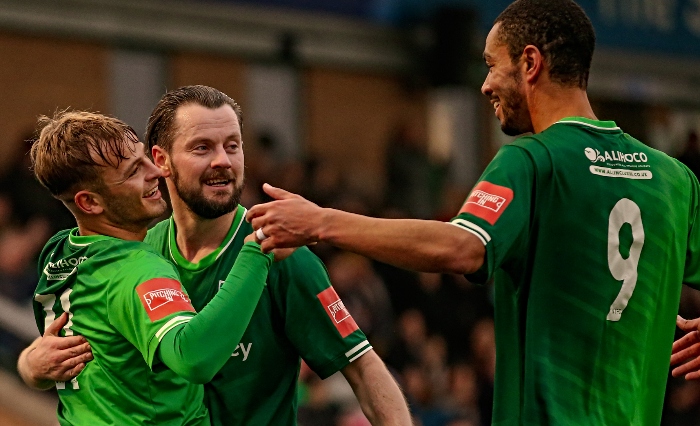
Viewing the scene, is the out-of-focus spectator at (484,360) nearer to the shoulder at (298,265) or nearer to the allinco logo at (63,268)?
the shoulder at (298,265)

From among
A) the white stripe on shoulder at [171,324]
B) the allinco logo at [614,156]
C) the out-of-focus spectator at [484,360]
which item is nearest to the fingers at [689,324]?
the allinco logo at [614,156]

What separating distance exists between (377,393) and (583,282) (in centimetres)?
87

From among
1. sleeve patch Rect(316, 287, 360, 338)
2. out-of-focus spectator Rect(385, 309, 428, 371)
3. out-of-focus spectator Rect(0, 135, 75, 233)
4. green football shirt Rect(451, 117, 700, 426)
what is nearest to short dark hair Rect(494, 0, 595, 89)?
green football shirt Rect(451, 117, 700, 426)

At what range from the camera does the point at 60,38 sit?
1310 cm

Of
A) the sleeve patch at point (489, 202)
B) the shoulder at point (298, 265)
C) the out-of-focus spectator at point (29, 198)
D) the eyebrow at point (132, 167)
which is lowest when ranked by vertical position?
the out-of-focus spectator at point (29, 198)

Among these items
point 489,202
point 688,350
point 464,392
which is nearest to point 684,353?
point 688,350

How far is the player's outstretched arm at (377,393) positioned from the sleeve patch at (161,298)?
0.78 meters

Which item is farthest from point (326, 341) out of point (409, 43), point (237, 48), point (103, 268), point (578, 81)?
point (409, 43)

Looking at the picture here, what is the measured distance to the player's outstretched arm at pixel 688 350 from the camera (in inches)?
158

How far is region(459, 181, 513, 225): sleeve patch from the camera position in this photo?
3.32 m

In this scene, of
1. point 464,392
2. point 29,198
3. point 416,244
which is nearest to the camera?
point 416,244

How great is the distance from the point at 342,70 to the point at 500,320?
1267 centimetres

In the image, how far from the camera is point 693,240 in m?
3.77

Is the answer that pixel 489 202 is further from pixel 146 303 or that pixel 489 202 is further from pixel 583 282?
pixel 146 303
